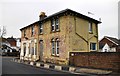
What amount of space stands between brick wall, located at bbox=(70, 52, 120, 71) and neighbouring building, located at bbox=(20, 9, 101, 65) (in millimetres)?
2273

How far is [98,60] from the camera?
19.6 metres

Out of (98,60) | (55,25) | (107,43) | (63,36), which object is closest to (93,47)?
(63,36)

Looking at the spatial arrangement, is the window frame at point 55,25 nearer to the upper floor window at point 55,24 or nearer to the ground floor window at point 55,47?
the upper floor window at point 55,24

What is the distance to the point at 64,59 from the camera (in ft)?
83.6

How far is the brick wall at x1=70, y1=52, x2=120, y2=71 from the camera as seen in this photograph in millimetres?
17781

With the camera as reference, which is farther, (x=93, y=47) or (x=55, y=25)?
(x=93, y=47)

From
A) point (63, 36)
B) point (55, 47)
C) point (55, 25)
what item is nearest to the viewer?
point (63, 36)

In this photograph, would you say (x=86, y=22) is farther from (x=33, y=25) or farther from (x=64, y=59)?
(x=33, y=25)

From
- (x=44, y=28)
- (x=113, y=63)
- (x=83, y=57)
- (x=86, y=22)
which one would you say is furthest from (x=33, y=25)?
(x=113, y=63)

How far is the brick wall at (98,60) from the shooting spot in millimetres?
17781

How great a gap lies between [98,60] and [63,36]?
743 centimetres

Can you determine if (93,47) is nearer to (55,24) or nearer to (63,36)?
(63,36)

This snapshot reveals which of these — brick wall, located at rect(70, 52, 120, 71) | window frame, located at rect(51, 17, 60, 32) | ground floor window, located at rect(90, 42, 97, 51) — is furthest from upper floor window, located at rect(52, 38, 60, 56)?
ground floor window, located at rect(90, 42, 97, 51)

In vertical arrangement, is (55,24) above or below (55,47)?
above
